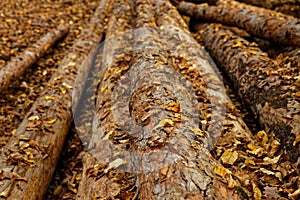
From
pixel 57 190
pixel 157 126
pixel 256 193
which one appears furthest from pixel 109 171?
pixel 256 193

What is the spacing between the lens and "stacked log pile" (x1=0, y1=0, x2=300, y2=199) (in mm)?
2254

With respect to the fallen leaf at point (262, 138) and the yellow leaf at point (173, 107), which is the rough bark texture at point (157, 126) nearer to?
the yellow leaf at point (173, 107)

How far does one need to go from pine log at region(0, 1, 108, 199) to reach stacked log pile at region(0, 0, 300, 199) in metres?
0.01

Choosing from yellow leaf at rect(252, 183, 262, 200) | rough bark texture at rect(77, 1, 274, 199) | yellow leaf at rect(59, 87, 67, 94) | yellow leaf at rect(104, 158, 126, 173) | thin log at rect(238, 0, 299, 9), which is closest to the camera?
rough bark texture at rect(77, 1, 274, 199)

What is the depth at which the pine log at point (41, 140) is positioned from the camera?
2.72 meters

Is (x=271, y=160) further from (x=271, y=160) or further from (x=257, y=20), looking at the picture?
(x=257, y=20)

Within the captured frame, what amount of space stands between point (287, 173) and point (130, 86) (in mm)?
1798

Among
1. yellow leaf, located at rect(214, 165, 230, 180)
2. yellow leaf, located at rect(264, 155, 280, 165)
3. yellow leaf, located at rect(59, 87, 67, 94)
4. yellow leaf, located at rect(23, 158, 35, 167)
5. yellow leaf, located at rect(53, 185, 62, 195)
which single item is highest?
yellow leaf, located at rect(214, 165, 230, 180)

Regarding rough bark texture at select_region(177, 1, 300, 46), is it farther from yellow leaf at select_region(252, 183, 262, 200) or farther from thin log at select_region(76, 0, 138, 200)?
yellow leaf at select_region(252, 183, 262, 200)

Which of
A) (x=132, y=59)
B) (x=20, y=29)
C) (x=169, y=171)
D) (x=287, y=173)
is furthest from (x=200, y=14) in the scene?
(x=169, y=171)

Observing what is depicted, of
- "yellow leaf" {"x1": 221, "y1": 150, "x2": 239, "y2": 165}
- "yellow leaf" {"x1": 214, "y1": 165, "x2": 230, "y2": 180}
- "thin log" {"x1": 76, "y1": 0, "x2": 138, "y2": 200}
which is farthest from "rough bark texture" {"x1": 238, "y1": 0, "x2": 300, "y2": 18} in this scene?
"yellow leaf" {"x1": 214, "y1": 165, "x2": 230, "y2": 180}

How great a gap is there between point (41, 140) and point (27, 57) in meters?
2.39

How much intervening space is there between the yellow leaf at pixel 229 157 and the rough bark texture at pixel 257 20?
6.93ft

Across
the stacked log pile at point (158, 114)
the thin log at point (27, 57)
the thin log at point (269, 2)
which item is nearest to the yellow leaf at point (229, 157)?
the stacked log pile at point (158, 114)
